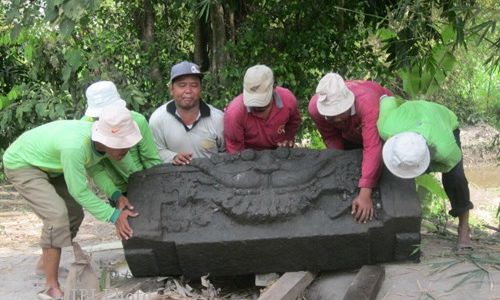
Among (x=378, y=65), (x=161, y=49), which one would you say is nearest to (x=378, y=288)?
(x=378, y=65)

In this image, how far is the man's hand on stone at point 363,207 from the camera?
3.92m

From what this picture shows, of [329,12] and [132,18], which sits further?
[132,18]

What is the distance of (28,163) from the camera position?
4.00m

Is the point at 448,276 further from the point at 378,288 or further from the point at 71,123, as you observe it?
the point at 71,123

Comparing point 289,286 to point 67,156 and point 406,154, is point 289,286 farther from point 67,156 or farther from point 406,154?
point 67,156

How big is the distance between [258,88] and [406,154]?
110 centimetres

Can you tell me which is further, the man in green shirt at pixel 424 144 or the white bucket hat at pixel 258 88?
the white bucket hat at pixel 258 88

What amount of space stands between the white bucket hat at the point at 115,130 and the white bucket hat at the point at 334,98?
112cm

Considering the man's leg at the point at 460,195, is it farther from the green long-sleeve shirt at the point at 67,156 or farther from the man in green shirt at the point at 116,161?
the green long-sleeve shirt at the point at 67,156

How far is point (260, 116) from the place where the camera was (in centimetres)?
443

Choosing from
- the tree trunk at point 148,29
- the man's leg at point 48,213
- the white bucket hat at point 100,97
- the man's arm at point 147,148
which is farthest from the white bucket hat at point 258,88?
the tree trunk at point 148,29

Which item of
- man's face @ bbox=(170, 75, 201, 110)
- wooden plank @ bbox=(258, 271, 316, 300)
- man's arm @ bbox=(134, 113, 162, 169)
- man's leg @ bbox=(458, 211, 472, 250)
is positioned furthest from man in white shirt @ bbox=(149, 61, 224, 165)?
man's leg @ bbox=(458, 211, 472, 250)

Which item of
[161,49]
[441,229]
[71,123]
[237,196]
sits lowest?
[441,229]

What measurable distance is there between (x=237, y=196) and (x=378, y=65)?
3.46 m
